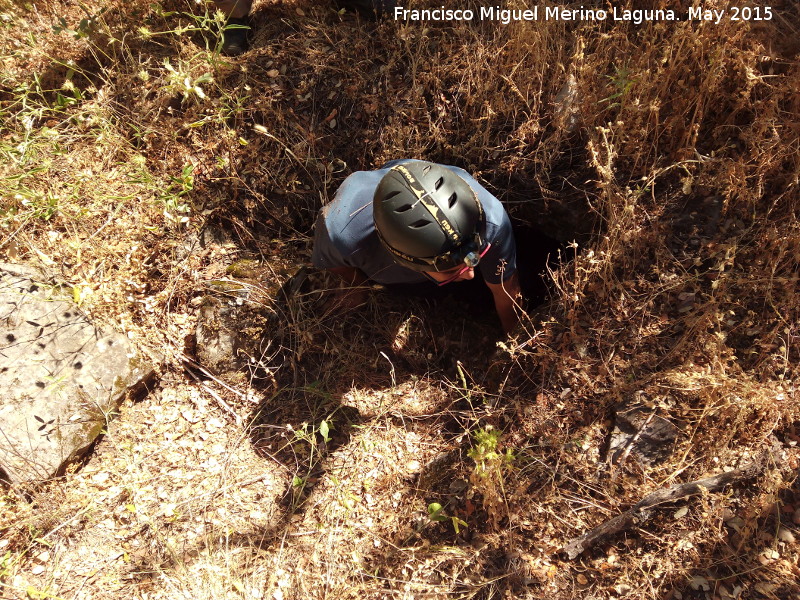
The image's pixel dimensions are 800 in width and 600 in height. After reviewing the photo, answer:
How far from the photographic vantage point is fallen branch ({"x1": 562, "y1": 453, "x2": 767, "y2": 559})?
235 cm

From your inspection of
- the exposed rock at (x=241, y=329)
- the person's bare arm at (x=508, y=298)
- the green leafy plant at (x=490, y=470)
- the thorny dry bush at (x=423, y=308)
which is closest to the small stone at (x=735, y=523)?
the thorny dry bush at (x=423, y=308)

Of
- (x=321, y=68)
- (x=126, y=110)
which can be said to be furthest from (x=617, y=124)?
(x=126, y=110)

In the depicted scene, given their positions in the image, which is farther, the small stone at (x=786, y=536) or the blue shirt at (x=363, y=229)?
the blue shirt at (x=363, y=229)

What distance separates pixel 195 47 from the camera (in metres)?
3.72

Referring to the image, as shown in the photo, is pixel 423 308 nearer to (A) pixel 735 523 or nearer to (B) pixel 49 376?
(A) pixel 735 523

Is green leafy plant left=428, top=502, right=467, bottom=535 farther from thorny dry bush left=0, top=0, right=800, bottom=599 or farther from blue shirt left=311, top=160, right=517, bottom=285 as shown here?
blue shirt left=311, top=160, right=517, bottom=285

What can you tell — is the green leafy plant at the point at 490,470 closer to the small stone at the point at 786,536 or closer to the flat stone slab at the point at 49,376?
the small stone at the point at 786,536

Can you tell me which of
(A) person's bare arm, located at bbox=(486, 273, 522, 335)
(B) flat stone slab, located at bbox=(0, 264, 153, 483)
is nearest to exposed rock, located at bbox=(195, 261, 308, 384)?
(B) flat stone slab, located at bbox=(0, 264, 153, 483)

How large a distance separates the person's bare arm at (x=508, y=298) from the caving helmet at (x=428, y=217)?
470 mm

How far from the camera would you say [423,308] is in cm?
358

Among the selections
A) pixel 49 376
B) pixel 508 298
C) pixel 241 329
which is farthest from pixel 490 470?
pixel 49 376

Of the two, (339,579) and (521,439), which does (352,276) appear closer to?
(521,439)

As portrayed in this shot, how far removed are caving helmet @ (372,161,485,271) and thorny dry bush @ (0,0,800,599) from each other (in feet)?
2.39

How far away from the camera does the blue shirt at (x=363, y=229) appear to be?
2756mm
